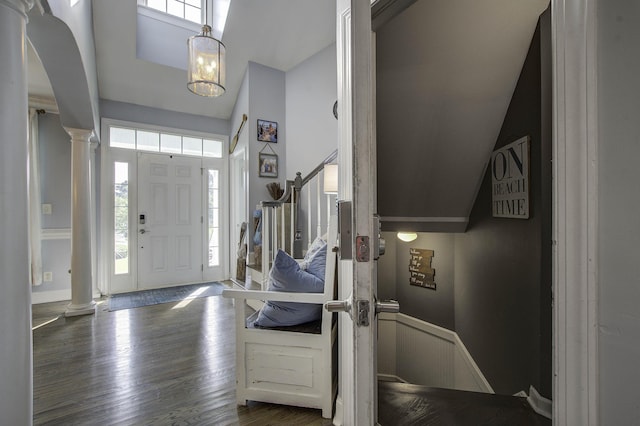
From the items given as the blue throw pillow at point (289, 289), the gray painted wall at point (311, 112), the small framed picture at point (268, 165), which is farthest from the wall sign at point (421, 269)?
the small framed picture at point (268, 165)

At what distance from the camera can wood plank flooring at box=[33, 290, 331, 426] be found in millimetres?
1650

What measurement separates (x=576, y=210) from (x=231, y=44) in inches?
173

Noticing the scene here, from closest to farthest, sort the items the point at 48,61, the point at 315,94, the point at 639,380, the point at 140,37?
the point at 639,380
the point at 48,61
the point at 140,37
the point at 315,94

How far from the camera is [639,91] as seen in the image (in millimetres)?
656

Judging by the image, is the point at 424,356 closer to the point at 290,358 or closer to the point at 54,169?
the point at 290,358

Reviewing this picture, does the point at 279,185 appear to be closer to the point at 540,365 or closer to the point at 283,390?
the point at 283,390

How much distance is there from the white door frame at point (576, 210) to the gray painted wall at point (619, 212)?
0.6 inches

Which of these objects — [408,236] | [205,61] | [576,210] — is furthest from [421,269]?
[205,61]

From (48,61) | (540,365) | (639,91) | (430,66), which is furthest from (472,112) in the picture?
(48,61)

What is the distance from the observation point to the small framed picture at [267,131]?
4262 millimetres

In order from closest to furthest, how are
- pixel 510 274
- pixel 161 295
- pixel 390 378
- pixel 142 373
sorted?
pixel 510 274 → pixel 142 373 → pixel 390 378 → pixel 161 295

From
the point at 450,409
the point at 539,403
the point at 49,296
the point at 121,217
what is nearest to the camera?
the point at 539,403

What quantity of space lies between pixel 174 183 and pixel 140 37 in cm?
198

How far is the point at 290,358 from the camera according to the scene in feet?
5.48
